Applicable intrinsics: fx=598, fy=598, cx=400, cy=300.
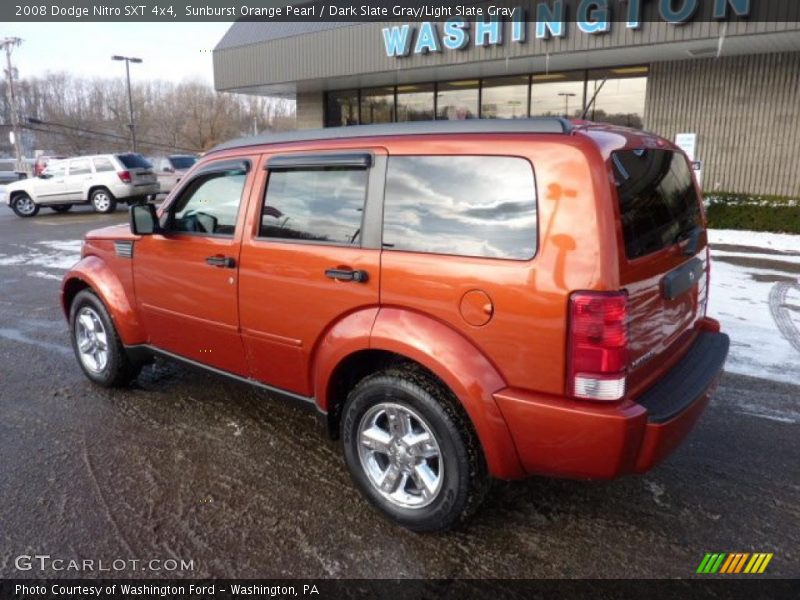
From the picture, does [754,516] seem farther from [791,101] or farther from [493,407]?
[791,101]

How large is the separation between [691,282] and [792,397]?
2.02 m

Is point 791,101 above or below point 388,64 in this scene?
below

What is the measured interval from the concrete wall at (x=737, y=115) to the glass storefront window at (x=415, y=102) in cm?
635

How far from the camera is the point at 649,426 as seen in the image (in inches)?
92.9

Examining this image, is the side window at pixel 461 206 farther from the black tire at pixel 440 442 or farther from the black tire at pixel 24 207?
the black tire at pixel 24 207

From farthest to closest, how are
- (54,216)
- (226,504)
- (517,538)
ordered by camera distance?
1. (54,216)
2. (226,504)
3. (517,538)

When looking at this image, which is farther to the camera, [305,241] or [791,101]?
[791,101]

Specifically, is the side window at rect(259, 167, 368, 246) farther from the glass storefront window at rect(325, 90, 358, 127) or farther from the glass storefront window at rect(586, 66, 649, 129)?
the glass storefront window at rect(325, 90, 358, 127)

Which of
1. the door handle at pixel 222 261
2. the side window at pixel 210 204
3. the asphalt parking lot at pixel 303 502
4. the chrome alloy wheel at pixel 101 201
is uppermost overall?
the side window at pixel 210 204

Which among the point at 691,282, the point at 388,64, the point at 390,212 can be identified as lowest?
the point at 691,282

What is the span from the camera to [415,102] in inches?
721

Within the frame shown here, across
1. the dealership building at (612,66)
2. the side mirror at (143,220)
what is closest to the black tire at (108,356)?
the side mirror at (143,220)

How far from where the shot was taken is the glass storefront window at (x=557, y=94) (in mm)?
15422

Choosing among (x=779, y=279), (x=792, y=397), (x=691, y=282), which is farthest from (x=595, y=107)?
(x=691, y=282)
